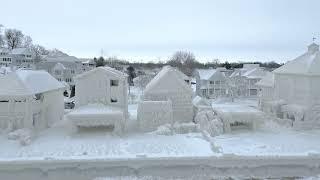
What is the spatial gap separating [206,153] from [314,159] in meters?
4.91

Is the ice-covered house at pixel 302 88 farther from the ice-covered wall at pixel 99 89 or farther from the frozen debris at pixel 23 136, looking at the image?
the frozen debris at pixel 23 136

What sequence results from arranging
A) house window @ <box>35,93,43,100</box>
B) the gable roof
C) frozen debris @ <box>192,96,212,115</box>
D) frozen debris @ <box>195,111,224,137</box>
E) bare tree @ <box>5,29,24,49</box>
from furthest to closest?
1. bare tree @ <box>5,29,24,49</box>
2. the gable roof
3. frozen debris @ <box>192,96,212,115</box>
4. house window @ <box>35,93,43,100</box>
5. frozen debris @ <box>195,111,224,137</box>

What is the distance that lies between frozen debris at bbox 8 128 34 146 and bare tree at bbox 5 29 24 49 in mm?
77174

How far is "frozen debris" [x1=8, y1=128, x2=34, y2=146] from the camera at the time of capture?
60.6 feet

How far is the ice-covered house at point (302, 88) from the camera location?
22.7m

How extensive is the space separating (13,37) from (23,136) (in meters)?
79.7

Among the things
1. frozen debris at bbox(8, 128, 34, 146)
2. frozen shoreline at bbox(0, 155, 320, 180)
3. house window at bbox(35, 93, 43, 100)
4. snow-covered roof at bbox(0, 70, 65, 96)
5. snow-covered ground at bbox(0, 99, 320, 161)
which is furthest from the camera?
house window at bbox(35, 93, 43, 100)

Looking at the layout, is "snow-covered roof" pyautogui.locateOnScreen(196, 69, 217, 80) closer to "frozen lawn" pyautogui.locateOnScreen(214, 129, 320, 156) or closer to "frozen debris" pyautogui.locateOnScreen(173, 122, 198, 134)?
"frozen lawn" pyautogui.locateOnScreen(214, 129, 320, 156)

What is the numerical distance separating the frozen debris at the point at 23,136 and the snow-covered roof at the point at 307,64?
1682 centimetres

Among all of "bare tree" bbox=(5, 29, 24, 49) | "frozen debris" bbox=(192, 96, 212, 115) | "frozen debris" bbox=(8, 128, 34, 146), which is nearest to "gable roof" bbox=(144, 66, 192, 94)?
"frozen debris" bbox=(192, 96, 212, 115)

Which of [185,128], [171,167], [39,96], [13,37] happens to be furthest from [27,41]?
[171,167]

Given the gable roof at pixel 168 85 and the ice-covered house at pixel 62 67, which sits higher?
the ice-covered house at pixel 62 67

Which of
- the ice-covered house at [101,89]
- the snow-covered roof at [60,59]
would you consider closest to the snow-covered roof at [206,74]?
the ice-covered house at [101,89]

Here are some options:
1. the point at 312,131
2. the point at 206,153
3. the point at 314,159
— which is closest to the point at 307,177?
the point at 314,159
